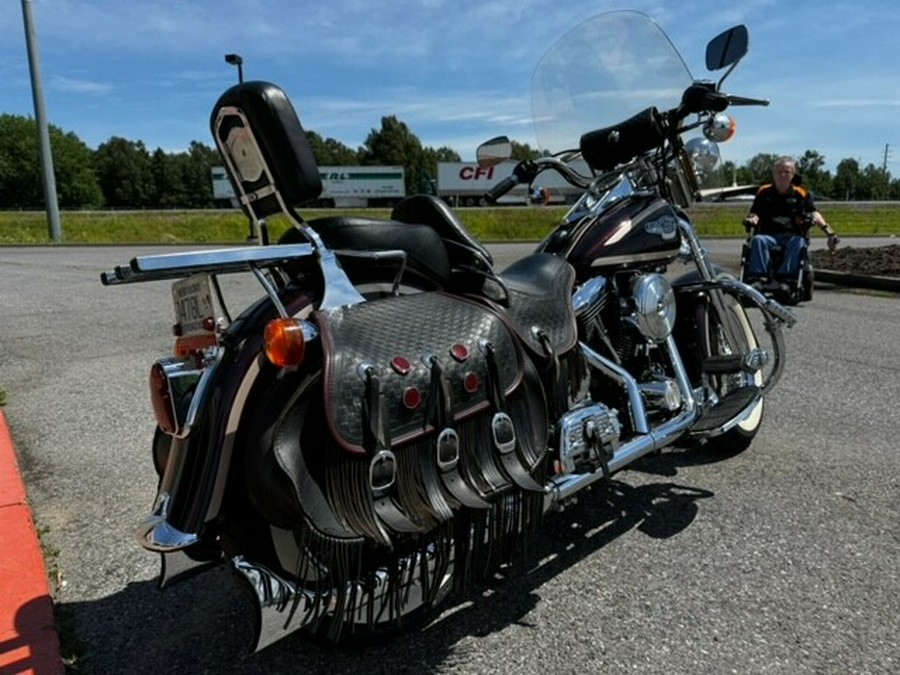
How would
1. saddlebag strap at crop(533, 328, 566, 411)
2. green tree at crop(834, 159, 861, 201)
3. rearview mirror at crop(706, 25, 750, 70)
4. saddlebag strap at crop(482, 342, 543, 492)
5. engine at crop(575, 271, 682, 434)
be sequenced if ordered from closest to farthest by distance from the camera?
saddlebag strap at crop(482, 342, 543, 492) < saddlebag strap at crop(533, 328, 566, 411) < engine at crop(575, 271, 682, 434) < rearview mirror at crop(706, 25, 750, 70) < green tree at crop(834, 159, 861, 201)

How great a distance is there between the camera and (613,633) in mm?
2338

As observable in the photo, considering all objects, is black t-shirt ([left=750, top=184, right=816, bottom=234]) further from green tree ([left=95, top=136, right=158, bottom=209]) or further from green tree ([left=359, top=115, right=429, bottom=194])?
green tree ([left=95, top=136, right=158, bottom=209])

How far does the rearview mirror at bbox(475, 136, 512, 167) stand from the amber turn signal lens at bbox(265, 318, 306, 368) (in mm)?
1983

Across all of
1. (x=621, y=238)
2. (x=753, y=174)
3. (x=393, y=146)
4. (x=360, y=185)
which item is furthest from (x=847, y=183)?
(x=621, y=238)

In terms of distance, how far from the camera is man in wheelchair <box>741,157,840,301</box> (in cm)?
856

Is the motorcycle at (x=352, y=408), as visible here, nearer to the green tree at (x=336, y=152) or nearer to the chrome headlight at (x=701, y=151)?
the chrome headlight at (x=701, y=151)

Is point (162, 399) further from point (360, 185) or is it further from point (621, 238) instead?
point (360, 185)

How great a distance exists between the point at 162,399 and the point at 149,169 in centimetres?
9267

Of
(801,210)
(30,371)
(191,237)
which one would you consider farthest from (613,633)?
(191,237)

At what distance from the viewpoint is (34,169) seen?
77.9 metres

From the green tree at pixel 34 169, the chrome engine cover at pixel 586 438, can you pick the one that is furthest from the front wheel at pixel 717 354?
the green tree at pixel 34 169

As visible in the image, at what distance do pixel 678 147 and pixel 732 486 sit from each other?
162 centimetres

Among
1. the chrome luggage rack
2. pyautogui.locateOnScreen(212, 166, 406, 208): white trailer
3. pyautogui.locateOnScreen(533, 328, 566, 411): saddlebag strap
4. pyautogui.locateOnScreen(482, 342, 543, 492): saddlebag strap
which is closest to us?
the chrome luggage rack

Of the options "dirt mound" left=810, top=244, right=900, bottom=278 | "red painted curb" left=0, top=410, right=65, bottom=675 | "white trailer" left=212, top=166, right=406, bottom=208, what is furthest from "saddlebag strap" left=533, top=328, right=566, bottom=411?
"white trailer" left=212, top=166, right=406, bottom=208
